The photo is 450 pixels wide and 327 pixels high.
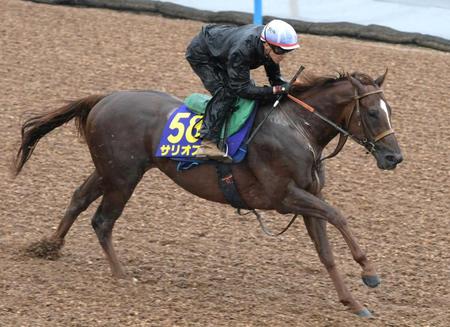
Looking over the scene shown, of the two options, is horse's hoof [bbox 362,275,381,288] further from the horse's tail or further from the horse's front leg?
the horse's tail

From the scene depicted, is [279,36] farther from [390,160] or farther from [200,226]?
[200,226]

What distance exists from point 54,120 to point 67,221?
0.86 meters

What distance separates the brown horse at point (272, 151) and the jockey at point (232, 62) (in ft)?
0.68

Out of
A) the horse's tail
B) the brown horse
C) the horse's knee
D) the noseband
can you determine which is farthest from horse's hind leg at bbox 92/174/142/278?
the noseband

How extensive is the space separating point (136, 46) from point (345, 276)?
6.33 metres

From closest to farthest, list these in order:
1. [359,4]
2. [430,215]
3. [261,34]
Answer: [261,34] < [430,215] < [359,4]

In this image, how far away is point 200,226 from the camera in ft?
30.3

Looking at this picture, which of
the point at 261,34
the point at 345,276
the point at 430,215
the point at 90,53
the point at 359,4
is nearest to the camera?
the point at 261,34

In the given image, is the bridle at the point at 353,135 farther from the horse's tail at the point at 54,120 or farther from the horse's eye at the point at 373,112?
the horse's tail at the point at 54,120

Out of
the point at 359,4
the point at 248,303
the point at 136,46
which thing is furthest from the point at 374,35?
the point at 248,303

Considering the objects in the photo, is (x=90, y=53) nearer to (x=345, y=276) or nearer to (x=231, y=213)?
(x=231, y=213)

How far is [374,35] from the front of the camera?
46.3 feet

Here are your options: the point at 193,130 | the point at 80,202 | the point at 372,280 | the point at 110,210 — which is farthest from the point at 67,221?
the point at 372,280

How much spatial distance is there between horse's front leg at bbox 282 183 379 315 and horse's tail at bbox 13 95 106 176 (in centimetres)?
195
